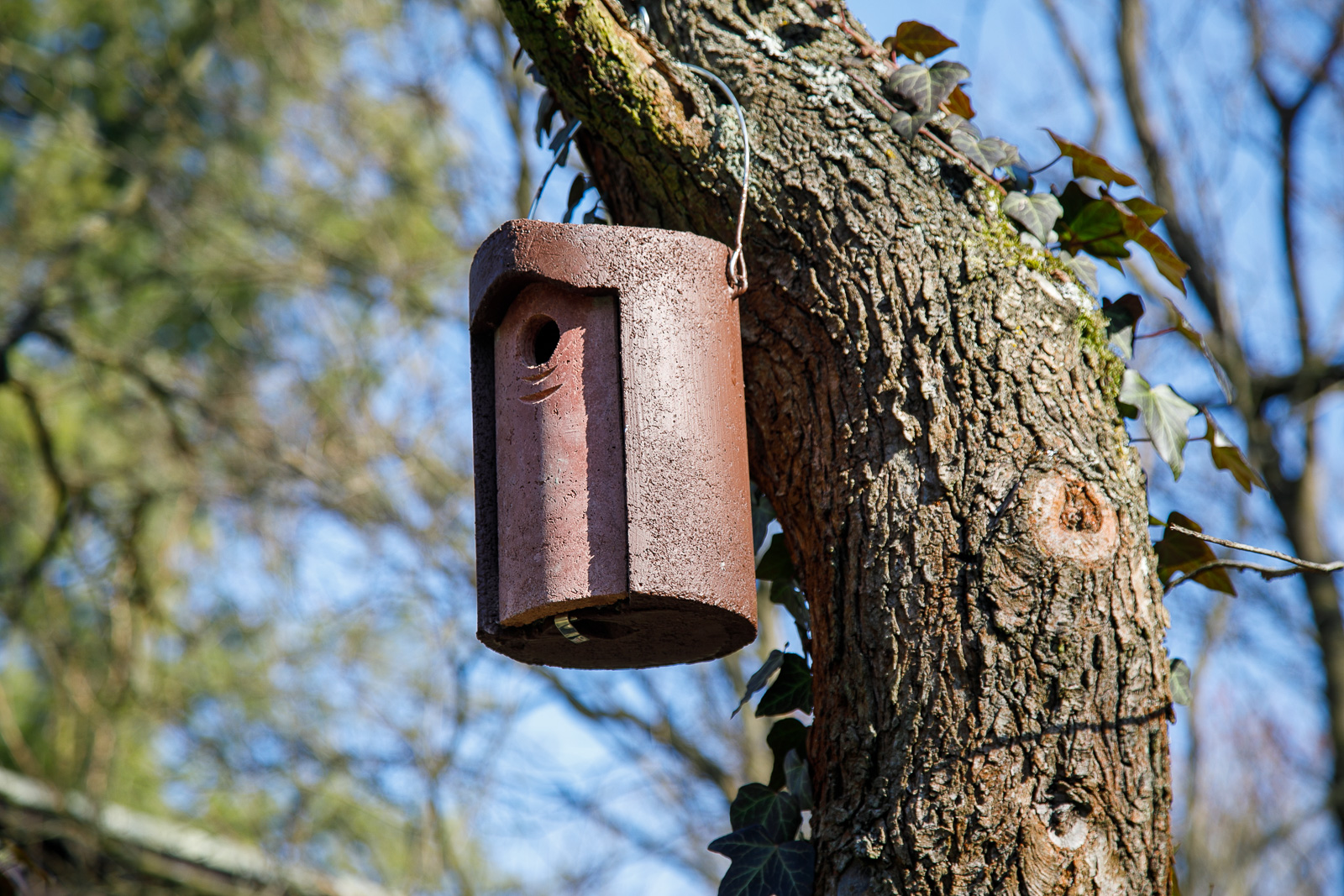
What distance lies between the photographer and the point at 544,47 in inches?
76.0

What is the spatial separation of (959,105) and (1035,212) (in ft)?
0.97

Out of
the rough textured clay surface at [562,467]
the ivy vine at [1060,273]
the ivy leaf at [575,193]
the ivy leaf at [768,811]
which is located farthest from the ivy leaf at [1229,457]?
the ivy leaf at [575,193]

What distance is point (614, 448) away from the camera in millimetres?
1771

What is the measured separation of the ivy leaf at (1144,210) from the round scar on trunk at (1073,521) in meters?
0.58

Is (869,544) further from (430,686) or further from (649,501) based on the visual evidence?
(430,686)

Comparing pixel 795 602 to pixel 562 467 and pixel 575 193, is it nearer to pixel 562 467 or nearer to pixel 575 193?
pixel 562 467

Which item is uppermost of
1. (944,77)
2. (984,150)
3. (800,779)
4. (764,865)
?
(944,77)

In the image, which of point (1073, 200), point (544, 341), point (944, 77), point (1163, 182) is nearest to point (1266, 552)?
point (1073, 200)

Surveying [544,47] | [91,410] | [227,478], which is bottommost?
[544,47]

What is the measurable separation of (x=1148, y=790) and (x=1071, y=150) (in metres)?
1.05

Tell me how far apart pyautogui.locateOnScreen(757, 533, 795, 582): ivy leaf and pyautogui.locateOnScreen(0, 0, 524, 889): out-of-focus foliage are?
11.5ft

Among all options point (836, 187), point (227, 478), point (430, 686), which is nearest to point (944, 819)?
point (836, 187)

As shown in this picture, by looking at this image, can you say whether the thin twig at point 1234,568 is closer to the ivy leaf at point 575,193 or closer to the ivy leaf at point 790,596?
the ivy leaf at point 790,596

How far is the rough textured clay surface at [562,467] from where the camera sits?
1732 mm
